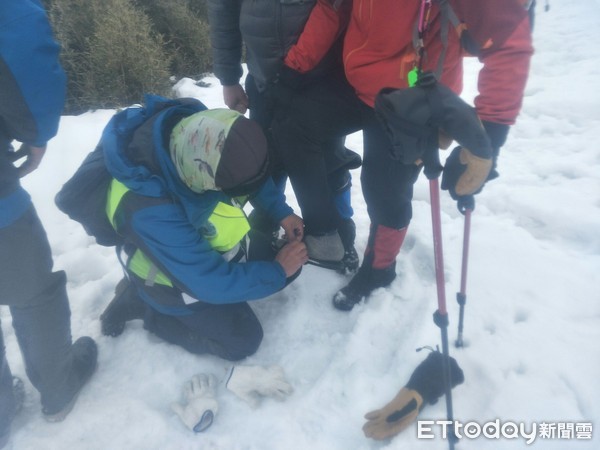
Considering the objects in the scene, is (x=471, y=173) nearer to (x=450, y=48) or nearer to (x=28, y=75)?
(x=450, y=48)

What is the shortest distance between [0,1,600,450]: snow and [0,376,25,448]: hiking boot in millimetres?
37

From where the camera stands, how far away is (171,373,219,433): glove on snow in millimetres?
1779

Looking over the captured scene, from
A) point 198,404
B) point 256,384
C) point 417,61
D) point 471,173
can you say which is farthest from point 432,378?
point 417,61

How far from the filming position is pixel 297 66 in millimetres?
1827

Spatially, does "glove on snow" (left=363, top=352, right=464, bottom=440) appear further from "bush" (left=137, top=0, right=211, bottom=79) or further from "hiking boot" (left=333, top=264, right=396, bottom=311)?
"bush" (left=137, top=0, right=211, bottom=79)

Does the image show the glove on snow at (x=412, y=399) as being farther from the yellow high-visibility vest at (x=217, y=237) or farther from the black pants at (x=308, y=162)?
the yellow high-visibility vest at (x=217, y=237)

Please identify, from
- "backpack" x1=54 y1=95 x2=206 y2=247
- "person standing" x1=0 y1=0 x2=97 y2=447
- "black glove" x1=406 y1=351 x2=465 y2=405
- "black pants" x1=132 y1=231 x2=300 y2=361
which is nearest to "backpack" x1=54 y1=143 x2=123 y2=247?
"backpack" x1=54 y1=95 x2=206 y2=247

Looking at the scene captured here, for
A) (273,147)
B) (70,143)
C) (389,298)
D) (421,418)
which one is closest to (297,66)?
(273,147)

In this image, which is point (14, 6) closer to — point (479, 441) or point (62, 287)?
point (62, 287)

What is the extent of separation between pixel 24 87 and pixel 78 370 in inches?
50.4

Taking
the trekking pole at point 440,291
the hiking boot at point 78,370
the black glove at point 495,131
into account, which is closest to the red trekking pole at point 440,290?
the trekking pole at point 440,291

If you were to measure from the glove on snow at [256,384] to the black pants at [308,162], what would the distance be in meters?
0.76

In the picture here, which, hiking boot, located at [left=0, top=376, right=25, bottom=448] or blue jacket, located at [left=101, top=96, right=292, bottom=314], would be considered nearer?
blue jacket, located at [left=101, top=96, right=292, bottom=314]

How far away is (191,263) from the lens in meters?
1.72
